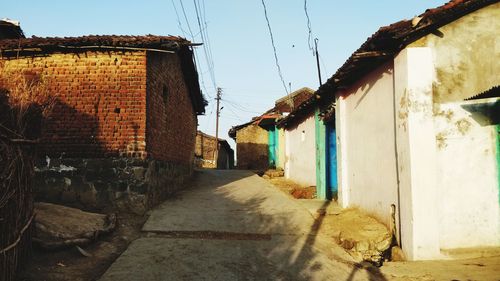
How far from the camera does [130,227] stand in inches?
288

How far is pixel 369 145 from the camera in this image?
26.0 ft

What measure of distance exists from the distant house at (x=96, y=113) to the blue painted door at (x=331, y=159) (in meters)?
5.09

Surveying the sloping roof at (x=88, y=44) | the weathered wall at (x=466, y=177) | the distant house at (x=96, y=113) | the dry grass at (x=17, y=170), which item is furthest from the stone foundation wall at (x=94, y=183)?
the weathered wall at (x=466, y=177)

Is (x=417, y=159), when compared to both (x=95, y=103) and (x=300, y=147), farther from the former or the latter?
(x=300, y=147)

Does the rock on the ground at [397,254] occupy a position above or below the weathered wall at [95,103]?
below

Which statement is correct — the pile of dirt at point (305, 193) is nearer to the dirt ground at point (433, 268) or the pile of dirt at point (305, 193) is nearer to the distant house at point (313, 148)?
the distant house at point (313, 148)

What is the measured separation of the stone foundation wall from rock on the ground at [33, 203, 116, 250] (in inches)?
29.6

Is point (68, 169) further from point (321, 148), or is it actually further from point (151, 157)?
point (321, 148)

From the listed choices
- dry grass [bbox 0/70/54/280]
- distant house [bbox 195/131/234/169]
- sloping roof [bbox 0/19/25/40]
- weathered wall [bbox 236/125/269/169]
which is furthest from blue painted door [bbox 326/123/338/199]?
distant house [bbox 195/131/234/169]

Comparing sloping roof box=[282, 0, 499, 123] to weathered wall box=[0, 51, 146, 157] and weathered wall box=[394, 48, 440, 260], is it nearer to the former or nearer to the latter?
weathered wall box=[394, 48, 440, 260]

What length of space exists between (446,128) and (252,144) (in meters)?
20.2

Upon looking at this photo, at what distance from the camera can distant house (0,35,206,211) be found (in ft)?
26.4

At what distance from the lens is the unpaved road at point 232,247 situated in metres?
5.33

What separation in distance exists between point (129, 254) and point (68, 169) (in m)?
3.31
